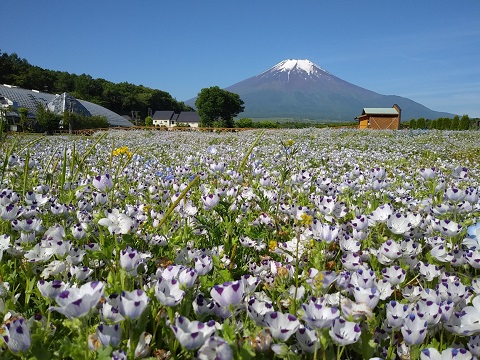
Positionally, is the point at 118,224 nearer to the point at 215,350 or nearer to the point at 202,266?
the point at 202,266

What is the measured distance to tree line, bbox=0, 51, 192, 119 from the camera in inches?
3580

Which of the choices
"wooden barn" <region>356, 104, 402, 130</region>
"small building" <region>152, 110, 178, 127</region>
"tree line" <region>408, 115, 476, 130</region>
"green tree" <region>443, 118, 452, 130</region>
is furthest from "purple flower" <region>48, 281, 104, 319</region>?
"small building" <region>152, 110, 178, 127</region>

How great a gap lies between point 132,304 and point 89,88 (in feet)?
400

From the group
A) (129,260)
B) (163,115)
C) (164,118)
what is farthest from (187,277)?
(163,115)

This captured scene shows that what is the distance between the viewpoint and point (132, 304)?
123 cm

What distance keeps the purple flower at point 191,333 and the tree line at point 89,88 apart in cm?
10150

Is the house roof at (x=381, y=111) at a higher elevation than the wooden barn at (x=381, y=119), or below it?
higher

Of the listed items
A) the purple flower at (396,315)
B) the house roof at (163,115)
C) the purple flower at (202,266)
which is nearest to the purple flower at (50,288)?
the purple flower at (202,266)

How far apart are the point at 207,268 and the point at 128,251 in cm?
32

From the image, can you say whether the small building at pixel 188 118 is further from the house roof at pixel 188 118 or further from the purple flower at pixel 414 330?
the purple flower at pixel 414 330

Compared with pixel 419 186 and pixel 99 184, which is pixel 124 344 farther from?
pixel 419 186

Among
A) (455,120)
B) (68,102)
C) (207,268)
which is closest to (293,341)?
(207,268)

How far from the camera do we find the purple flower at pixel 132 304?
1230 millimetres

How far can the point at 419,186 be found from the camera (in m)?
4.84
